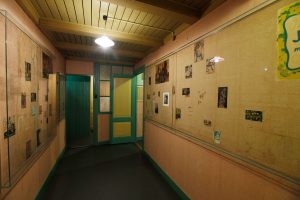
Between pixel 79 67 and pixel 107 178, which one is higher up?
pixel 79 67

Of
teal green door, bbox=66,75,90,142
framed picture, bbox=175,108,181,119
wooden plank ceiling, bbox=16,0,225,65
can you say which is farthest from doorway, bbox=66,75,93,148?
framed picture, bbox=175,108,181,119

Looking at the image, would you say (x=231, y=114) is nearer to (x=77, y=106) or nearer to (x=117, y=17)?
(x=117, y=17)

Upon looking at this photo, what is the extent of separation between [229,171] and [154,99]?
209cm

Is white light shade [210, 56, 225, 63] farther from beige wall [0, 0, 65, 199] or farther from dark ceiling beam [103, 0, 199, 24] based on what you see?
beige wall [0, 0, 65, 199]

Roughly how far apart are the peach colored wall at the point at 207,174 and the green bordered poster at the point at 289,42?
0.83m

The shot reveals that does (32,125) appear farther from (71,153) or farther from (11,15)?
(71,153)

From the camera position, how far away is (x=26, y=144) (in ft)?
5.64

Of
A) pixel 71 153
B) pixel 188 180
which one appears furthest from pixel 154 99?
pixel 71 153

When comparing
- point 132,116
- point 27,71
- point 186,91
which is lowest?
point 132,116

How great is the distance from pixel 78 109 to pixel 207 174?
184 inches

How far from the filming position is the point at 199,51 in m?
1.89

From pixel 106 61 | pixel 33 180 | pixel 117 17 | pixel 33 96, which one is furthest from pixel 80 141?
pixel 117 17

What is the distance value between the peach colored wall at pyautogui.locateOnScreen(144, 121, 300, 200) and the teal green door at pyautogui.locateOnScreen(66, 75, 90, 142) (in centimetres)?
329

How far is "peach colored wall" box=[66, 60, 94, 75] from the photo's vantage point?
4219mm
